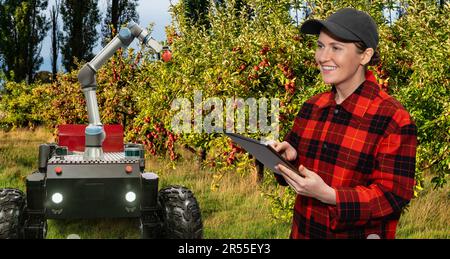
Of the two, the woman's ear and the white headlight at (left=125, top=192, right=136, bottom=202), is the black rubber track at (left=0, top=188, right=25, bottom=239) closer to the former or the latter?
the white headlight at (left=125, top=192, right=136, bottom=202)

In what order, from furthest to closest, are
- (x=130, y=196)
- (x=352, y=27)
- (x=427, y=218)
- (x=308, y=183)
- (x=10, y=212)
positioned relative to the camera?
(x=427, y=218) < (x=10, y=212) < (x=130, y=196) < (x=352, y=27) < (x=308, y=183)

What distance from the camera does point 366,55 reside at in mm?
2404

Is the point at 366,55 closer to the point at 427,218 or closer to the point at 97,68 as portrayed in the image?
the point at 97,68

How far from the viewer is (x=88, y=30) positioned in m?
31.7

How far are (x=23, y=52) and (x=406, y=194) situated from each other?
3056cm

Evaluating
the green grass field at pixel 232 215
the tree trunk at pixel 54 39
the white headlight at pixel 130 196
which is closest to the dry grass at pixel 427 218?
the green grass field at pixel 232 215

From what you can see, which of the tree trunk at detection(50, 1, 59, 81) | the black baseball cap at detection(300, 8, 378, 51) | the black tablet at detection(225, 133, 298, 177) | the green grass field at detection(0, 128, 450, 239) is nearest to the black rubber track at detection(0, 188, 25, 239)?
the green grass field at detection(0, 128, 450, 239)

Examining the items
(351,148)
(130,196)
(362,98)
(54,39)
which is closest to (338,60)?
(362,98)

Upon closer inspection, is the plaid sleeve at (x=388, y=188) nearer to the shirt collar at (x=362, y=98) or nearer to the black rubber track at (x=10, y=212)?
the shirt collar at (x=362, y=98)

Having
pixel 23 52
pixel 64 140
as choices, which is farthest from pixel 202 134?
pixel 23 52

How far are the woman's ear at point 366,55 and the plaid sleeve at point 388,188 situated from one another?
337mm

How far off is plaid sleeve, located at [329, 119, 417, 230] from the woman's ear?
1.11 feet

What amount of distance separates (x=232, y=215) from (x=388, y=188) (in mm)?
6086

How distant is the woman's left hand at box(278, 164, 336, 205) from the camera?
7.18 ft
